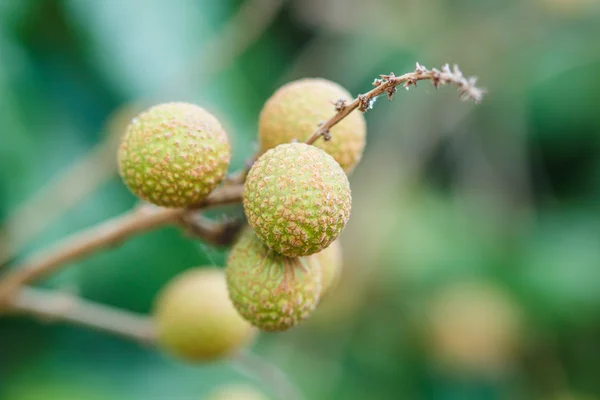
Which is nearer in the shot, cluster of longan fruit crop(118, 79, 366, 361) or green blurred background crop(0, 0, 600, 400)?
cluster of longan fruit crop(118, 79, 366, 361)

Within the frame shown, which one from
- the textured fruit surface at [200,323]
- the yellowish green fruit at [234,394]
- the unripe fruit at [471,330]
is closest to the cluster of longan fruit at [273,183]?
the textured fruit surface at [200,323]

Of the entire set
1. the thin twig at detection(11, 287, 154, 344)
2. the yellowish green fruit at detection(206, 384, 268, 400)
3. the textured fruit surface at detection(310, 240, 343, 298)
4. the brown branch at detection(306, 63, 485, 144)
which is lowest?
the thin twig at detection(11, 287, 154, 344)

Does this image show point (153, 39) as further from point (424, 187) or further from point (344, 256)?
point (424, 187)

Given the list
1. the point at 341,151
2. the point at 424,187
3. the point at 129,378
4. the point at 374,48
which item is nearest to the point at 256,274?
the point at 341,151

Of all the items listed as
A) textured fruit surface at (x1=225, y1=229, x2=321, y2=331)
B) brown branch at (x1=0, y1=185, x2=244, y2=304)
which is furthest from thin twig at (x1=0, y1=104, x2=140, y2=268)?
textured fruit surface at (x1=225, y1=229, x2=321, y2=331)

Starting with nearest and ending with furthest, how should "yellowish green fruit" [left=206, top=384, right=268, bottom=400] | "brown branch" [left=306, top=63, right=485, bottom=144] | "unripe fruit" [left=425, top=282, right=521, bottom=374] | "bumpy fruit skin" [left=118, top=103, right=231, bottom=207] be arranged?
"brown branch" [left=306, top=63, right=485, bottom=144] → "bumpy fruit skin" [left=118, top=103, right=231, bottom=207] → "yellowish green fruit" [left=206, top=384, right=268, bottom=400] → "unripe fruit" [left=425, top=282, right=521, bottom=374]

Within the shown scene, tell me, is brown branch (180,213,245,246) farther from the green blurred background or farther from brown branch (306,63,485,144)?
the green blurred background

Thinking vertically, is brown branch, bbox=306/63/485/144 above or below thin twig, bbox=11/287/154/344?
above
